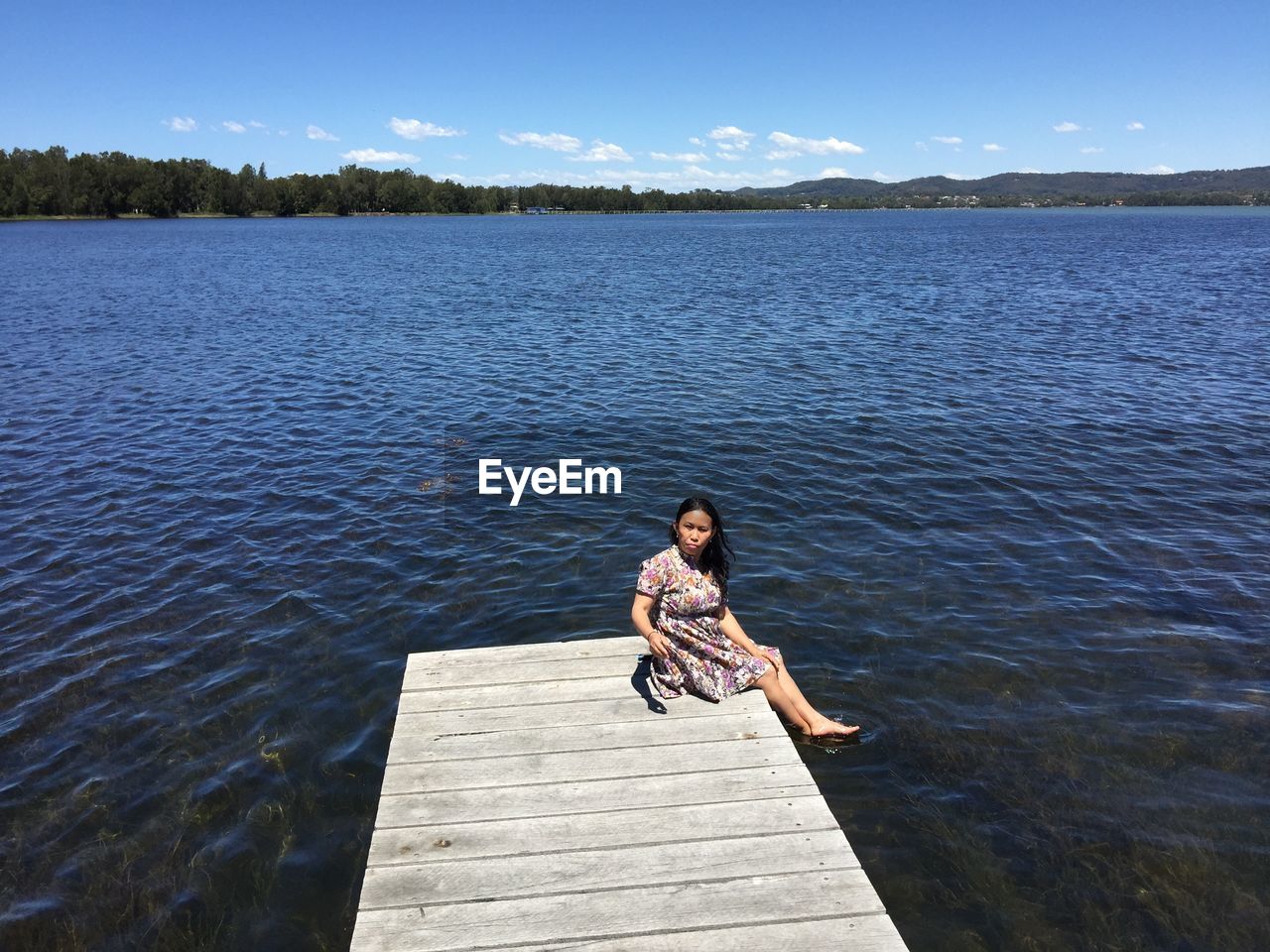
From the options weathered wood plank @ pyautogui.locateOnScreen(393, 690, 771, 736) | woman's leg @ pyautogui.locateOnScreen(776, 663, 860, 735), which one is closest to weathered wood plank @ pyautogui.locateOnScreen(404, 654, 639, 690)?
weathered wood plank @ pyautogui.locateOnScreen(393, 690, 771, 736)

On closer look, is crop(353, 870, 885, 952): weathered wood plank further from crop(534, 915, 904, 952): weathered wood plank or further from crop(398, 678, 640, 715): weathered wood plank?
crop(398, 678, 640, 715): weathered wood plank

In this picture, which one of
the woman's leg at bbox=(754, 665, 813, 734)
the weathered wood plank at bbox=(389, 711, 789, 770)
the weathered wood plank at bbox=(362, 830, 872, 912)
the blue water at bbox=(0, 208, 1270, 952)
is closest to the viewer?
the weathered wood plank at bbox=(362, 830, 872, 912)

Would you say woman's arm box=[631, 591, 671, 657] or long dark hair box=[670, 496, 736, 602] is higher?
long dark hair box=[670, 496, 736, 602]

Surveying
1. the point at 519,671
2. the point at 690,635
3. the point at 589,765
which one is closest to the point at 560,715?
the point at 589,765

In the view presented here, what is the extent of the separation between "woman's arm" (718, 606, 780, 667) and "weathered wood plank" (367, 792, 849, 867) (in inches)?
71.7

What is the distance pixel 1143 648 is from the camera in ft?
32.7

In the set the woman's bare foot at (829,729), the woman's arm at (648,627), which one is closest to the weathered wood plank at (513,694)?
the woman's arm at (648,627)

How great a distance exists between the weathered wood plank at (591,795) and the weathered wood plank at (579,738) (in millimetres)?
471

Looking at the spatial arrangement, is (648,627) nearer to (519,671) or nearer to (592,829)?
(519,671)

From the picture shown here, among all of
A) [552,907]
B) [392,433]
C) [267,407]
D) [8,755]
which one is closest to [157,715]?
[8,755]

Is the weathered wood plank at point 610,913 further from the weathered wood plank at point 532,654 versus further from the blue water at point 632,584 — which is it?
the weathered wood plank at point 532,654

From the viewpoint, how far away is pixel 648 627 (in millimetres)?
7215

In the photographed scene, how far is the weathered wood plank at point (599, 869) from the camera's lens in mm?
5164

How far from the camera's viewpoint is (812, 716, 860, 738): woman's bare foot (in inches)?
314
